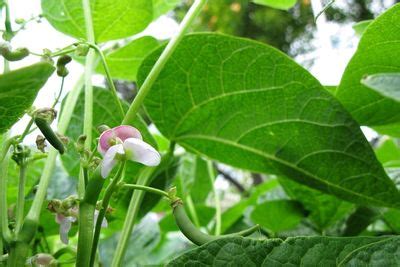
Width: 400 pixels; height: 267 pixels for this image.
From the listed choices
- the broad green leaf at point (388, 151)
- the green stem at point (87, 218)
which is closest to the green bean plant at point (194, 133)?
the green stem at point (87, 218)

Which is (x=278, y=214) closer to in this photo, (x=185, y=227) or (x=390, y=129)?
(x=390, y=129)

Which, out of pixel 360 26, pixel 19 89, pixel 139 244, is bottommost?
pixel 139 244

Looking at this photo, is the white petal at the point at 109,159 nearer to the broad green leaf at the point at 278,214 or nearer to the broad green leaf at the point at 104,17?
the broad green leaf at the point at 104,17

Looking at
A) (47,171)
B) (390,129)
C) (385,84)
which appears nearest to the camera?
(385,84)

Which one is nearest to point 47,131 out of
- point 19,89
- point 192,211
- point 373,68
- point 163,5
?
point 19,89

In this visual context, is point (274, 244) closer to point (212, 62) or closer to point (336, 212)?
point (212, 62)

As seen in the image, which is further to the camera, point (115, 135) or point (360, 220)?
→ point (360, 220)
